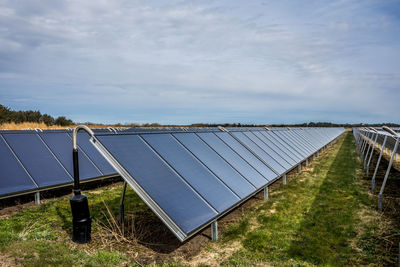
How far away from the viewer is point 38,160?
8922mm

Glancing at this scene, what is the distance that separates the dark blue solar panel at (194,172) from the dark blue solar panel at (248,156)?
2.66 m

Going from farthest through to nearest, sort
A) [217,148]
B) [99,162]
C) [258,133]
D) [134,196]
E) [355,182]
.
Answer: [258,133] → [355,182] → [99,162] → [134,196] → [217,148]

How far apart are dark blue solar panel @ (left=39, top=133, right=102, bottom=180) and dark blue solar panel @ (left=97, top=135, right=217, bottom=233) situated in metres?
5.02

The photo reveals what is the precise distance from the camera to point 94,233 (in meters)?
5.72

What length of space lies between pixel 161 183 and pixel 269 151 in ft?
23.4

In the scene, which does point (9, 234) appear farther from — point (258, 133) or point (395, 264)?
point (258, 133)

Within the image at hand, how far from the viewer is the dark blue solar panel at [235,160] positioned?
24.2 ft

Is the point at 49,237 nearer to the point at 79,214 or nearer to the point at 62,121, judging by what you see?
the point at 79,214

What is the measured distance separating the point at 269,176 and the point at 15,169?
23.8ft

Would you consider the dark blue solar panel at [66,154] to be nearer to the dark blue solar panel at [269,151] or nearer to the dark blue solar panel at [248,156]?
the dark blue solar panel at [248,156]

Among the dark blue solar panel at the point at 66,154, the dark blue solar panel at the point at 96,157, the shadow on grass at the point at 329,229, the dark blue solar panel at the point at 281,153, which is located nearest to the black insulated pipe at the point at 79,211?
the shadow on grass at the point at 329,229

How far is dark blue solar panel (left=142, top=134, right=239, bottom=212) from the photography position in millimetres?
5301

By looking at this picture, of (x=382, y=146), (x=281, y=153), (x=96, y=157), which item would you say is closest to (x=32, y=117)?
(x=96, y=157)

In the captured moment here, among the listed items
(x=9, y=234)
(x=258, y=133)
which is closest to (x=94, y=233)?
(x=9, y=234)
